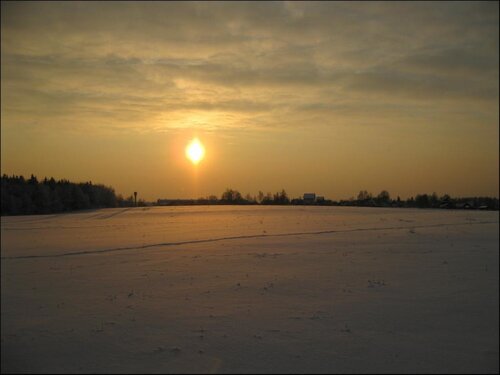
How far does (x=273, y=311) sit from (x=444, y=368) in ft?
16.1

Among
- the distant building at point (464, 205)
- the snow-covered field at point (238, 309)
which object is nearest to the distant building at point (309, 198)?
the distant building at point (464, 205)

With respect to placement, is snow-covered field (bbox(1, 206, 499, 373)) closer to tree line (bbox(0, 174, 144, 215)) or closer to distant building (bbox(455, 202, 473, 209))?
tree line (bbox(0, 174, 144, 215))

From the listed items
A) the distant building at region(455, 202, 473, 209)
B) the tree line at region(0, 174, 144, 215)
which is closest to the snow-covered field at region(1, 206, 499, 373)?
the tree line at region(0, 174, 144, 215)

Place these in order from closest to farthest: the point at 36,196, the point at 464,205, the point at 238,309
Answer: the point at 238,309, the point at 36,196, the point at 464,205

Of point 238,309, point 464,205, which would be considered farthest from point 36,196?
point 464,205

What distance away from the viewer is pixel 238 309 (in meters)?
12.2

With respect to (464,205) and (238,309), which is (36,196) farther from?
(464,205)

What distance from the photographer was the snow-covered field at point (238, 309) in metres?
8.85

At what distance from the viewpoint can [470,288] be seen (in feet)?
47.9

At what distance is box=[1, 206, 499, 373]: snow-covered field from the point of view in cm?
885

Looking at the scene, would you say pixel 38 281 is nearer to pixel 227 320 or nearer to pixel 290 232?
pixel 227 320

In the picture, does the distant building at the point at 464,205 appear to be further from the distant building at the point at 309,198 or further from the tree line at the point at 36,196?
the tree line at the point at 36,196

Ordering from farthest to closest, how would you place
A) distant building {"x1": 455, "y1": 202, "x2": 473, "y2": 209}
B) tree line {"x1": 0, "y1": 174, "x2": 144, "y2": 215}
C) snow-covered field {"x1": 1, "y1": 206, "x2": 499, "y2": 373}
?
1. distant building {"x1": 455, "y1": 202, "x2": 473, "y2": 209}
2. tree line {"x1": 0, "y1": 174, "x2": 144, "y2": 215}
3. snow-covered field {"x1": 1, "y1": 206, "x2": 499, "y2": 373}

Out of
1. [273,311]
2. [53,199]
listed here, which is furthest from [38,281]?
[273,311]
